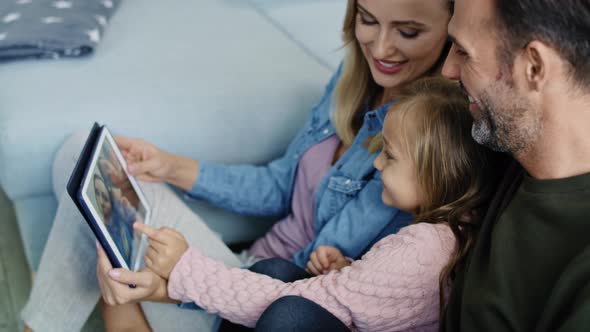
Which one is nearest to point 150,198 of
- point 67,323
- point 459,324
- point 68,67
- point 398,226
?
point 67,323

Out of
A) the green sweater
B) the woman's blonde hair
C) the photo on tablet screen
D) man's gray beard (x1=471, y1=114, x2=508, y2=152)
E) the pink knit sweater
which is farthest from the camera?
the woman's blonde hair

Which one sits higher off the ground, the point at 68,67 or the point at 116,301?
the point at 68,67

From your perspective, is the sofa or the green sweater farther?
the sofa

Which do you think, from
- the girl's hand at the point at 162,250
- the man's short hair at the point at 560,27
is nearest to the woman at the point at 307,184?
the girl's hand at the point at 162,250

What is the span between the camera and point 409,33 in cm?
110

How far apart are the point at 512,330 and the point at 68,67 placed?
3.60 ft

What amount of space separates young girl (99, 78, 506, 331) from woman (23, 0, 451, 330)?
0.29 ft

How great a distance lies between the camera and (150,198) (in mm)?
1305

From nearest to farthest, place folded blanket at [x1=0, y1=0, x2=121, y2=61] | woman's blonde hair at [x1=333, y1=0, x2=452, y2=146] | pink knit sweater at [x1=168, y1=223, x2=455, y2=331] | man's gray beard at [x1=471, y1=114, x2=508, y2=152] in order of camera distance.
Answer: man's gray beard at [x1=471, y1=114, x2=508, y2=152] → pink knit sweater at [x1=168, y1=223, x2=455, y2=331] → woman's blonde hair at [x1=333, y1=0, x2=452, y2=146] → folded blanket at [x1=0, y1=0, x2=121, y2=61]

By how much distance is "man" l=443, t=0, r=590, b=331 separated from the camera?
27.7 inches

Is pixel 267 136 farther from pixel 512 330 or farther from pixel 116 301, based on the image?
pixel 512 330

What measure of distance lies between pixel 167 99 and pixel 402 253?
0.69 meters

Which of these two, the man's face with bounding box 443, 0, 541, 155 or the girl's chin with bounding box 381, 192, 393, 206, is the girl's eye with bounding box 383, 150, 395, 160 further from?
the man's face with bounding box 443, 0, 541, 155

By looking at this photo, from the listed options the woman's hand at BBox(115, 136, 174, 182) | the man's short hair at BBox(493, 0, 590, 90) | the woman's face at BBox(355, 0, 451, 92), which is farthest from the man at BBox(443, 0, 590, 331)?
the woman's hand at BBox(115, 136, 174, 182)
